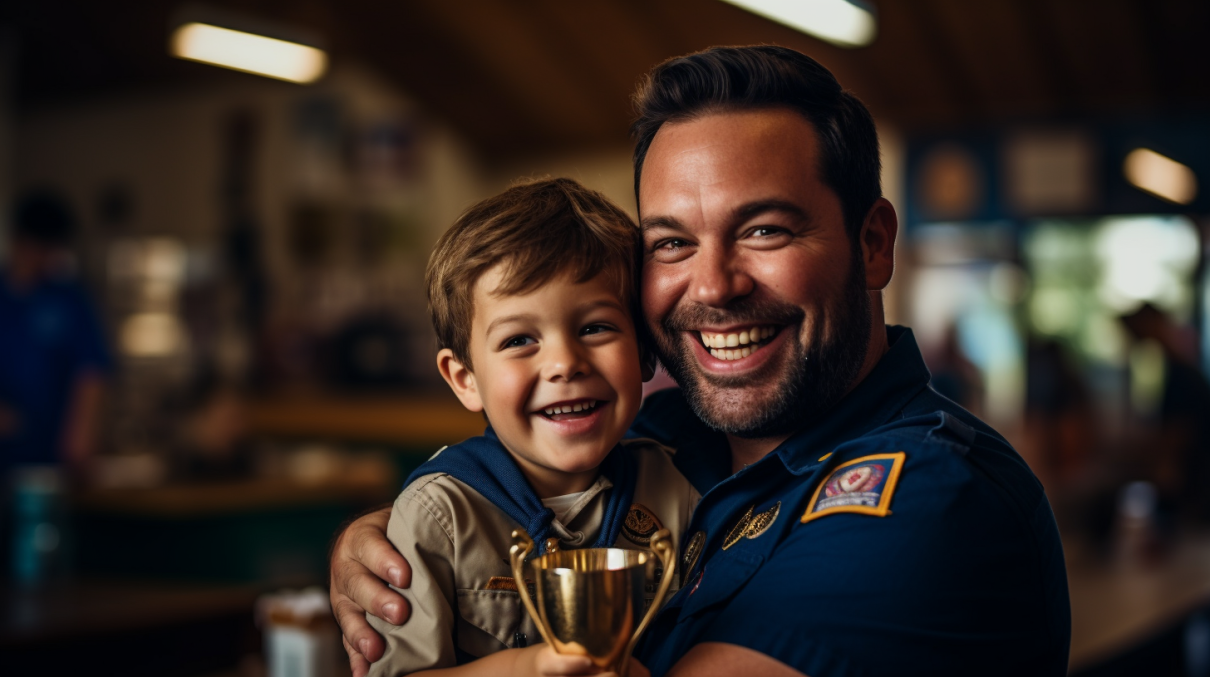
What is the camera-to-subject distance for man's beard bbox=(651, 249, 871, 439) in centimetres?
141

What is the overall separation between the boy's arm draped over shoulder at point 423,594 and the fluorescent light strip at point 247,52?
4482 mm

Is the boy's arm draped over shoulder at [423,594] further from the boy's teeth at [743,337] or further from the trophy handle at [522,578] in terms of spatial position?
the boy's teeth at [743,337]

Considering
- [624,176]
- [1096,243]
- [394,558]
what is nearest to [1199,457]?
[1096,243]

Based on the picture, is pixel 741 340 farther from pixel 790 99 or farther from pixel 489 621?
pixel 489 621

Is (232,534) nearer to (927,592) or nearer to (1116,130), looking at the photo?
(927,592)

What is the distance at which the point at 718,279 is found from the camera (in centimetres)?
139

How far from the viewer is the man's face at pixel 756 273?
4.57 feet

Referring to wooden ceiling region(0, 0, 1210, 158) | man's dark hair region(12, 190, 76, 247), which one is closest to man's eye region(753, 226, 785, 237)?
man's dark hair region(12, 190, 76, 247)

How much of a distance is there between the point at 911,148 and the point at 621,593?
8616 millimetres

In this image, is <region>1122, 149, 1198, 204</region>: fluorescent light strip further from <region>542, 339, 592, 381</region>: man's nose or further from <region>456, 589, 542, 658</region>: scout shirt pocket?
<region>456, 589, 542, 658</region>: scout shirt pocket

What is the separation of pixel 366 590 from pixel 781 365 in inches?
24.2

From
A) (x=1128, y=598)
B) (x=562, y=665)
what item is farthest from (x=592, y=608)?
(x=1128, y=598)

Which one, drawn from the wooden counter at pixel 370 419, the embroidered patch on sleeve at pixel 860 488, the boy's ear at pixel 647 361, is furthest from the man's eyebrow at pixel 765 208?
the wooden counter at pixel 370 419

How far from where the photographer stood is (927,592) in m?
1.11
